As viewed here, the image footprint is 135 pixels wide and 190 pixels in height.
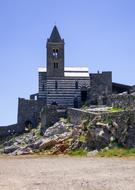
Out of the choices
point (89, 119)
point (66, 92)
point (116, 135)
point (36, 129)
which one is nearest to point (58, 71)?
point (66, 92)

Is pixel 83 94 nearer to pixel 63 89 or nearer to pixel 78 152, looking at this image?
pixel 63 89

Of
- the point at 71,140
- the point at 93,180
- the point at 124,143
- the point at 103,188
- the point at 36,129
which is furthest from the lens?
the point at 36,129

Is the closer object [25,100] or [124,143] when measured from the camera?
[124,143]

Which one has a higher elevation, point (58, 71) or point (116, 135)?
point (58, 71)

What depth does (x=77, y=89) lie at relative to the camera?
3221 inches

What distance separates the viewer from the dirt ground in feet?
82.1

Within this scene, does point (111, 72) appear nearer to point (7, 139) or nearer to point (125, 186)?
point (7, 139)

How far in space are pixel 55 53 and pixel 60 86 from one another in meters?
5.41

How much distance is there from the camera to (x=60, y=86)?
82.0m

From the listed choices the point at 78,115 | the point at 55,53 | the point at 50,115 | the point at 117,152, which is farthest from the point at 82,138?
the point at 55,53

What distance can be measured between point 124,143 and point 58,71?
3849cm

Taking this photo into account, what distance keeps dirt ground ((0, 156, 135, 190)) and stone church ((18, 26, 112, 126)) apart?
144 feet

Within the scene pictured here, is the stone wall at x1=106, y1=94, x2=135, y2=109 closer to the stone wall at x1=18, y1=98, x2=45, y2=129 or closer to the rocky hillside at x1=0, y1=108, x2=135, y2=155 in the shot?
the rocky hillside at x1=0, y1=108, x2=135, y2=155

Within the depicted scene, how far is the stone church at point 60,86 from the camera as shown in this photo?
8056cm
